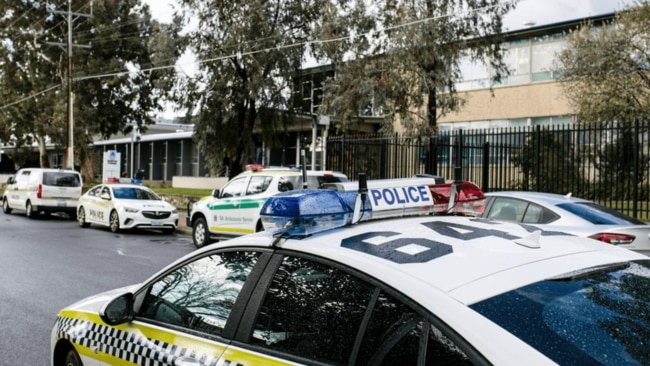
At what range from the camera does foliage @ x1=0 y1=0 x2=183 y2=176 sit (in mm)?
45375

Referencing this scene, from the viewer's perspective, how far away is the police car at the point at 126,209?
1917 centimetres

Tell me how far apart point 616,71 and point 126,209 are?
18.1 metres

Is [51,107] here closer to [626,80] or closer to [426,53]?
[426,53]

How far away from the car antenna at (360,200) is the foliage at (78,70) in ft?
140

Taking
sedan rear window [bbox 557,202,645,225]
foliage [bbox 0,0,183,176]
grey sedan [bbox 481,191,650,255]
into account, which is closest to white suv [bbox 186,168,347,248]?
grey sedan [bbox 481,191,650,255]

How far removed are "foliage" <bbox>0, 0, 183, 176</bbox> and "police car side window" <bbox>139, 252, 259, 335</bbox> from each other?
42.0 metres

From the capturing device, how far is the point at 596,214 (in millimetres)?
9203

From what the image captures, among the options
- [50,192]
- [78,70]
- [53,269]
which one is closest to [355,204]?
[53,269]

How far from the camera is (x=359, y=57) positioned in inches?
952

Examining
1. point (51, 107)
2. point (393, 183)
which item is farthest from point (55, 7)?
point (393, 183)

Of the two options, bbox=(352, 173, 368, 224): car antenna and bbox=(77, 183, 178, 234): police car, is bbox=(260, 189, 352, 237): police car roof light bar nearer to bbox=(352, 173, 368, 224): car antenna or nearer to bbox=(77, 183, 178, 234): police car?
bbox=(352, 173, 368, 224): car antenna

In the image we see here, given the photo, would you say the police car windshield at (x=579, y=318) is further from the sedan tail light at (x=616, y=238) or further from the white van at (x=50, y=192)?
the white van at (x=50, y=192)

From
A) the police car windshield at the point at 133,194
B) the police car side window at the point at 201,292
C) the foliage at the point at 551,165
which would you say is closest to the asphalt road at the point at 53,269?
the police car windshield at the point at 133,194

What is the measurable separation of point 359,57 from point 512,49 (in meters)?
12.5
